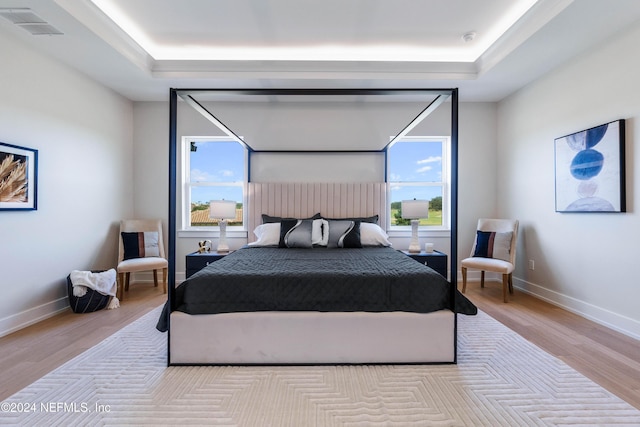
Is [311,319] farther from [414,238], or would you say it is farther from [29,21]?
[29,21]

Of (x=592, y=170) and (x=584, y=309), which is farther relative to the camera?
(x=584, y=309)

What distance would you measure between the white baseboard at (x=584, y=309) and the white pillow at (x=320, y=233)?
8.47 ft

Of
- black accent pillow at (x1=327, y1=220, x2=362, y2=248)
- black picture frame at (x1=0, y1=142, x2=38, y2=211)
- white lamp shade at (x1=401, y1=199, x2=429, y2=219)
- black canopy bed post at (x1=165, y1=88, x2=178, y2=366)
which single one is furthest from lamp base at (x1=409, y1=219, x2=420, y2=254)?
black picture frame at (x1=0, y1=142, x2=38, y2=211)

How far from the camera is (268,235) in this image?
359 centimetres

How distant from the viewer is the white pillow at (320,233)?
11.6 feet

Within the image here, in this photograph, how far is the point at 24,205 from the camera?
2.75 m

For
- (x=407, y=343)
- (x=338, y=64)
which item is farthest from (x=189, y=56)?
(x=407, y=343)

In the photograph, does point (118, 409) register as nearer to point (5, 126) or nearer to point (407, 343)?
point (407, 343)

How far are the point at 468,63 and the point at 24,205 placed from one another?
4.74 m

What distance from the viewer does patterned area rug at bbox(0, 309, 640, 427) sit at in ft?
4.92

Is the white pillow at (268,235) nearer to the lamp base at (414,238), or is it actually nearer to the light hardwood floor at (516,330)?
A: the light hardwood floor at (516,330)

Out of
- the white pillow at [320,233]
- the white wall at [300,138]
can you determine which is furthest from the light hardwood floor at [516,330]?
the white pillow at [320,233]

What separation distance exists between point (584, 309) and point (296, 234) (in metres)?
3.00

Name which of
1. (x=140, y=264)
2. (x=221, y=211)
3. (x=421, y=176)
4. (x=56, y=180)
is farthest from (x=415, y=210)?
(x=56, y=180)
